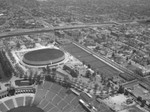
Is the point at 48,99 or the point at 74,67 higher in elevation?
the point at 48,99

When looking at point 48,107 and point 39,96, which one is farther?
point 39,96

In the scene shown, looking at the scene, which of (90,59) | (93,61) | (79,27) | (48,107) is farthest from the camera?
(79,27)

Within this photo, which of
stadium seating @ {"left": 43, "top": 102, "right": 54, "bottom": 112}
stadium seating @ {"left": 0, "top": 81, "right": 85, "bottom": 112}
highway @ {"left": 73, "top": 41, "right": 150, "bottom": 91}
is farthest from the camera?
highway @ {"left": 73, "top": 41, "right": 150, "bottom": 91}

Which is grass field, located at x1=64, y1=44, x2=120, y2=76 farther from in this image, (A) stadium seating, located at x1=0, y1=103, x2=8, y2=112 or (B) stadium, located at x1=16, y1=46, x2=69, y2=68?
(A) stadium seating, located at x1=0, y1=103, x2=8, y2=112

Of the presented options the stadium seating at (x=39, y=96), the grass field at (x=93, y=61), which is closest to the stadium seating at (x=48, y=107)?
the stadium seating at (x=39, y=96)

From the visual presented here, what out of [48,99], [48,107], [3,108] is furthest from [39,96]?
[3,108]

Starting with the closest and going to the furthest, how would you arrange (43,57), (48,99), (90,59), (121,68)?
(48,99), (121,68), (43,57), (90,59)

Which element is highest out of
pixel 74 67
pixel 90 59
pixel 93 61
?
pixel 74 67

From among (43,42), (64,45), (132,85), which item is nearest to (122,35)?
(64,45)

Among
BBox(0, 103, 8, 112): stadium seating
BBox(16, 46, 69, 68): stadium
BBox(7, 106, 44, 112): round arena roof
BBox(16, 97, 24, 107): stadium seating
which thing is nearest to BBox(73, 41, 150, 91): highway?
BBox(16, 46, 69, 68): stadium

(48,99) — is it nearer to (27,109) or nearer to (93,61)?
(27,109)

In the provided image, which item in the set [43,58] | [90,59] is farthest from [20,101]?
[90,59]
